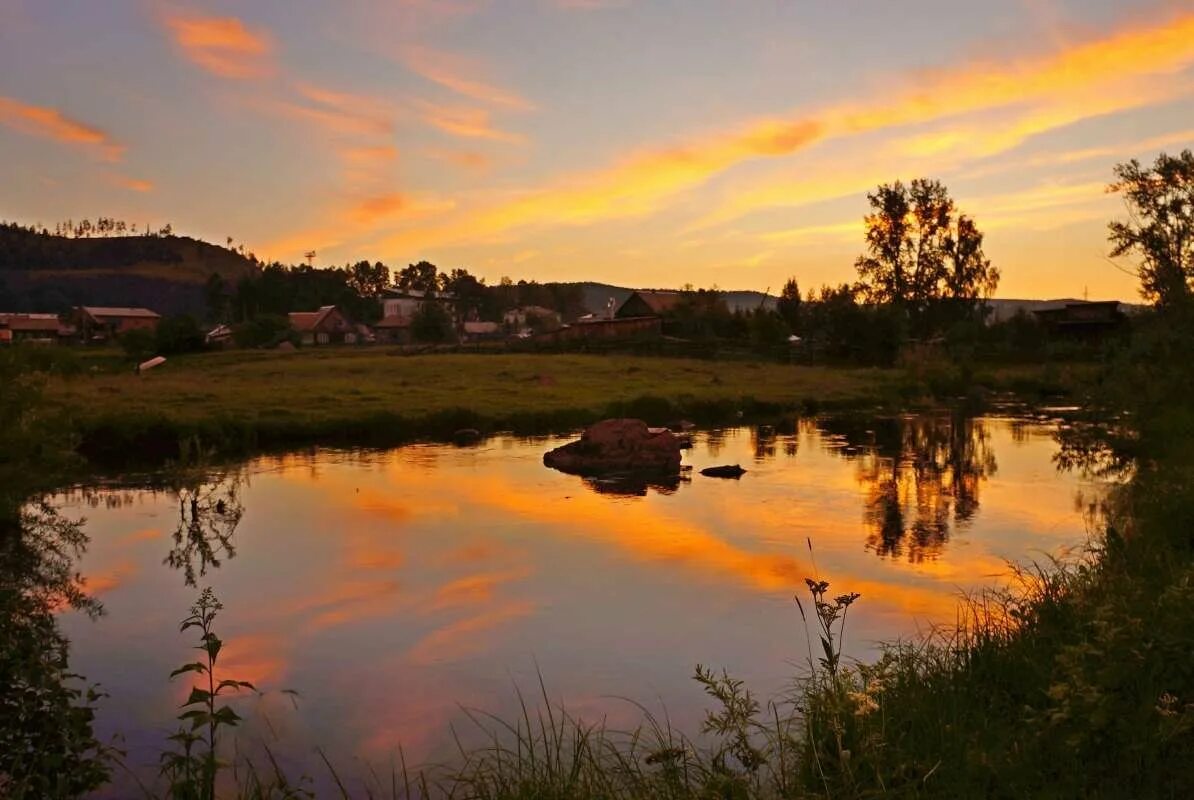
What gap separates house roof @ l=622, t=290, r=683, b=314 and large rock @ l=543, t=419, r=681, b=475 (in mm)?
62092

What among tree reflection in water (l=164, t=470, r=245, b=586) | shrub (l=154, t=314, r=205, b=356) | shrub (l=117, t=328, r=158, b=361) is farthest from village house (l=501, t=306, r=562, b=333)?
tree reflection in water (l=164, t=470, r=245, b=586)

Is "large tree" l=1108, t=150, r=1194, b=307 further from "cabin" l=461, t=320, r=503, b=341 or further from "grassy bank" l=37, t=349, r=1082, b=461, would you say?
"cabin" l=461, t=320, r=503, b=341

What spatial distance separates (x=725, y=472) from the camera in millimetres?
27750

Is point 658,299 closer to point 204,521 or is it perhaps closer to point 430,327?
point 430,327

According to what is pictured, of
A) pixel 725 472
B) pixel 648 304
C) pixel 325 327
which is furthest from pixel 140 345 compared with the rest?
pixel 725 472

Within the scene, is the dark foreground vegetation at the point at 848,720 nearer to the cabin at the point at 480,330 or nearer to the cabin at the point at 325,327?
the cabin at the point at 325,327

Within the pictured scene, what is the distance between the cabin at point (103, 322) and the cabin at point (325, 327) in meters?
21.4

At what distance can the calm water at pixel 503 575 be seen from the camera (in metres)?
11.4

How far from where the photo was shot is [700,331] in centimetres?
8588

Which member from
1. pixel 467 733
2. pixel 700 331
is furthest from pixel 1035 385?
pixel 467 733

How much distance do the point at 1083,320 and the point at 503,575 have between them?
77965 millimetres

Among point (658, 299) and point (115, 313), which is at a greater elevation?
point (115, 313)

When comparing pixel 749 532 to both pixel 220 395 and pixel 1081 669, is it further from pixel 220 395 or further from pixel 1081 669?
pixel 220 395

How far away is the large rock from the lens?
2897 centimetres
